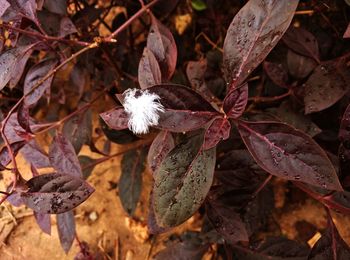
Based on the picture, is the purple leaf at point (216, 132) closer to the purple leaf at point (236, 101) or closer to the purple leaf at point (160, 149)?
the purple leaf at point (236, 101)

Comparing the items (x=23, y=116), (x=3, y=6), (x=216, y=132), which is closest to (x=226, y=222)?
(x=216, y=132)

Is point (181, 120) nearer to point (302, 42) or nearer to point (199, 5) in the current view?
point (302, 42)

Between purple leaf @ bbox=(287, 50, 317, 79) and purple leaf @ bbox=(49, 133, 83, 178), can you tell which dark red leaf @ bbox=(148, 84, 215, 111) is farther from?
purple leaf @ bbox=(287, 50, 317, 79)

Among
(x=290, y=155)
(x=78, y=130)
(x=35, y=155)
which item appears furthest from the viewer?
(x=78, y=130)

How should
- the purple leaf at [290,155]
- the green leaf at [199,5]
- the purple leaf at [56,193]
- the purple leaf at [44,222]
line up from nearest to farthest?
the purple leaf at [290,155], the purple leaf at [56,193], the purple leaf at [44,222], the green leaf at [199,5]

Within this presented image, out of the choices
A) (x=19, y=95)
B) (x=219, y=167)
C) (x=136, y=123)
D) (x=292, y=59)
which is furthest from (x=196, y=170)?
(x=19, y=95)

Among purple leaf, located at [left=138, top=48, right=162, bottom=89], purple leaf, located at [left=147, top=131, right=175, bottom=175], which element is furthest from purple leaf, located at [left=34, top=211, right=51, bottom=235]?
purple leaf, located at [left=138, top=48, right=162, bottom=89]

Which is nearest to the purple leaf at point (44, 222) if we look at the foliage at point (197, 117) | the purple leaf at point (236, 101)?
the foliage at point (197, 117)
